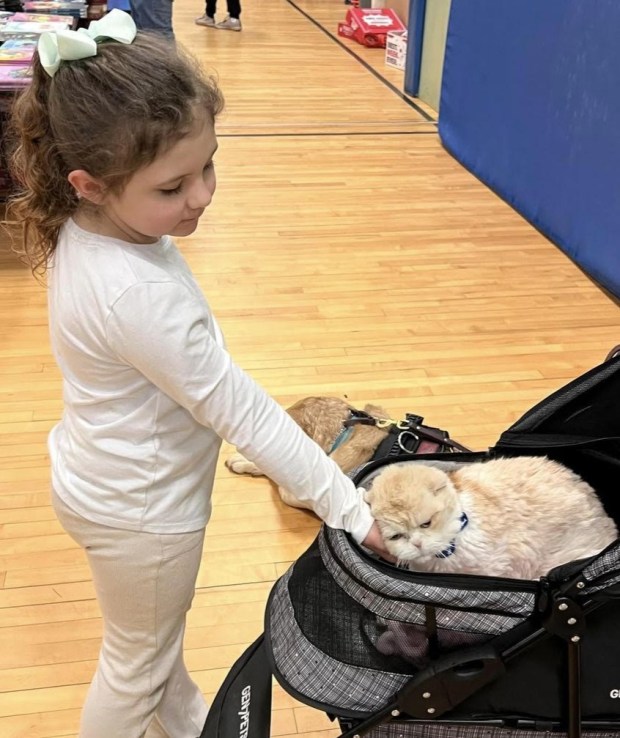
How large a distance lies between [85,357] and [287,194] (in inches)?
121

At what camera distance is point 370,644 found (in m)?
1.02

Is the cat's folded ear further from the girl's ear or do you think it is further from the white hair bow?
the white hair bow

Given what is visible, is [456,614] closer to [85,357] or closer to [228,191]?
[85,357]

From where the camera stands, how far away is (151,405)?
3.27ft

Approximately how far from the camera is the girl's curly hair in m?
0.87

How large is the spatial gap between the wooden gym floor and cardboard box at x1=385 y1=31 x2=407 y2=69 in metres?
1.05

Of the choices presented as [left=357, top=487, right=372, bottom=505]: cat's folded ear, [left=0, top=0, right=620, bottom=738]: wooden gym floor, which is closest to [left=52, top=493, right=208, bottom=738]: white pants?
[left=357, top=487, right=372, bottom=505]: cat's folded ear

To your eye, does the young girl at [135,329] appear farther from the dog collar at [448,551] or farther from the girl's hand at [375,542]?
the dog collar at [448,551]

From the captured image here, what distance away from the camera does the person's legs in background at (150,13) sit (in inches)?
167

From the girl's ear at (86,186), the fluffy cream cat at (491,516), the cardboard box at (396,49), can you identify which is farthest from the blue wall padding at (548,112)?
the girl's ear at (86,186)

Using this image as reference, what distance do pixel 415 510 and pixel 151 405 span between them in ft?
1.34

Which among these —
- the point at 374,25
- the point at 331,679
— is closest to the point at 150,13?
the point at 374,25

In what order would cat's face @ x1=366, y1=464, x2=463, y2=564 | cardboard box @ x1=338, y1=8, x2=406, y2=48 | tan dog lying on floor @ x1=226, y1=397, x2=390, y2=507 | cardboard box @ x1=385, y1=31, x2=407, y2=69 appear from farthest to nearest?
cardboard box @ x1=338, y1=8, x2=406, y2=48 → cardboard box @ x1=385, y1=31, x2=407, y2=69 → tan dog lying on floor @ x1=226, y1=397, x2=390, y2=507 → cat's face @ x1=366, y1=464, x2=463, y2=564

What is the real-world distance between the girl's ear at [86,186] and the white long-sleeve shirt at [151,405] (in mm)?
50
